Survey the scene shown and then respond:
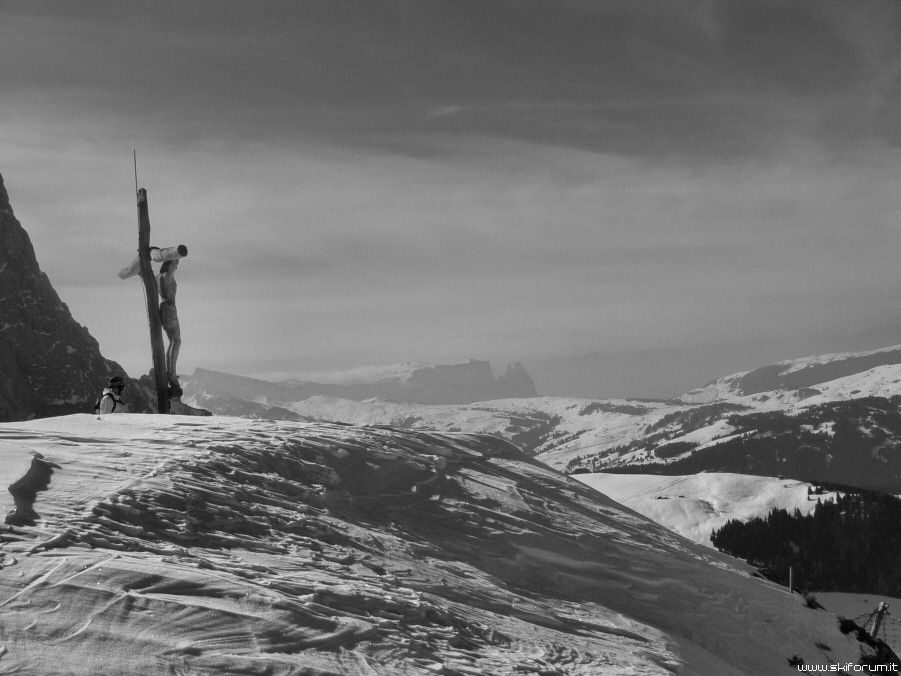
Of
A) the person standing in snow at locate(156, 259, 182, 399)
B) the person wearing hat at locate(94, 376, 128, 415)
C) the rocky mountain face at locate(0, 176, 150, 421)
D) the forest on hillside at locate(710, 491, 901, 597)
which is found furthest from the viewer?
the forest on hillside at locate(710, 491, 901, 597)

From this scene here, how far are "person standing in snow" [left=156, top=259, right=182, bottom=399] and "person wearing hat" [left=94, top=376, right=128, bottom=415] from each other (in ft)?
8.34

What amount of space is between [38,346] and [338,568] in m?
167

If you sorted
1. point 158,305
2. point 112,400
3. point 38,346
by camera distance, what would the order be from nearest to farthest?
point 112,400 < point 158,305 < point 38,346

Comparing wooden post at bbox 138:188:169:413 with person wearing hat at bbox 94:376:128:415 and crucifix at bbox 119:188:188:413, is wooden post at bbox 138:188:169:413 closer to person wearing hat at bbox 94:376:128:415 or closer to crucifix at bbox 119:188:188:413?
crucifix at bbox 119:188:188:413

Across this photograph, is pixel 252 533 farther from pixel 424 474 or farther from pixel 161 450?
pixel 424 474

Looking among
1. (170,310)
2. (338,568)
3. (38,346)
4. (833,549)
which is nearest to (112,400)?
(170,310)

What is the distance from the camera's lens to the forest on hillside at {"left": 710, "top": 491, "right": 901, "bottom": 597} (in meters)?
180

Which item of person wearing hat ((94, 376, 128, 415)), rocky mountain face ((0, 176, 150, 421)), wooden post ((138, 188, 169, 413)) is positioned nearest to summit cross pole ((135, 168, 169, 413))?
wooden post ((138, 188, 169, 413))

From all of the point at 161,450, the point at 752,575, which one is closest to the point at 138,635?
the point at 161,450

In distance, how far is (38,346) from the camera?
160 m

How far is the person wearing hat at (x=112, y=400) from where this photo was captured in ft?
69.1

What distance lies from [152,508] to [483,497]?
776cm

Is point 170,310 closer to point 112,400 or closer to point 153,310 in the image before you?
point 153,310

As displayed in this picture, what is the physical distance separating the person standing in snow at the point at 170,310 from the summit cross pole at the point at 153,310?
8.6 inches
